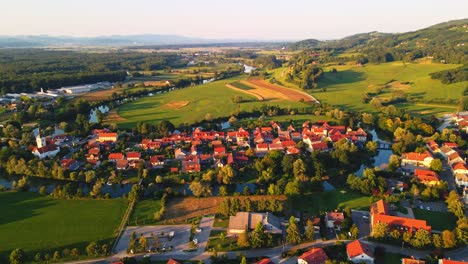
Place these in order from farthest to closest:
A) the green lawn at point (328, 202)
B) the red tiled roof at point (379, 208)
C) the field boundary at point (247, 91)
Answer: the field boundary at point (247, 91) → the green lawn at point (328, 202) → the red tiled roof at point (379, 208)

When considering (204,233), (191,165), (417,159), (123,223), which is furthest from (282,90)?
(123,223)

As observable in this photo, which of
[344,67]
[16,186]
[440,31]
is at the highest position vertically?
[440,31]

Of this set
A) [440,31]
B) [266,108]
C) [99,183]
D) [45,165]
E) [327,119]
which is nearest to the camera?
[99,183]

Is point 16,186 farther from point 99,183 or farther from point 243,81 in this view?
point 243,81

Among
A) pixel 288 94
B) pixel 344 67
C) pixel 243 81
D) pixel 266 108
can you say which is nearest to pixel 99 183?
pixel 266 108

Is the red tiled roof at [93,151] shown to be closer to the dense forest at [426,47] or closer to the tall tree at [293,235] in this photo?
the tall tree at [293,235]

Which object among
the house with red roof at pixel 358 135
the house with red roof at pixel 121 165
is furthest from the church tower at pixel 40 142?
the house with red roof at pixel 358 135

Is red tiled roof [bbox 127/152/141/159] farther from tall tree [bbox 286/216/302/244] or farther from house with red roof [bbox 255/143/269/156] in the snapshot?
tall tree [bbox 286/216/302/244]
